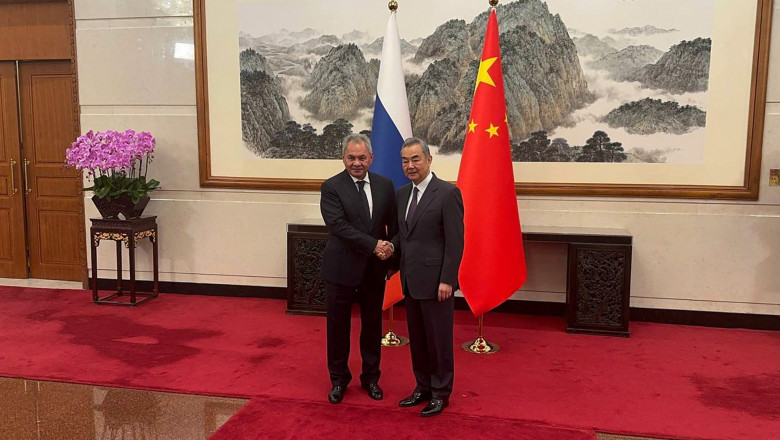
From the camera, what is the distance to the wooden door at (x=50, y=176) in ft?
22.5

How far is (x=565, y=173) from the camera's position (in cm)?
564

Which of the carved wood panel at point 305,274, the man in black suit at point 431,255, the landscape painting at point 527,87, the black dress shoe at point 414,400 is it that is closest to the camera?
the man in black suit at point 431,255

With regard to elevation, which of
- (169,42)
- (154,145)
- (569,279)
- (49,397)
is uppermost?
(169,42)

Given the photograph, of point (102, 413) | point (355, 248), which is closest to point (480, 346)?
point (355, 248)

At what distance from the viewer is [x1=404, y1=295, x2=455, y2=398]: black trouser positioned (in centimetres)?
354

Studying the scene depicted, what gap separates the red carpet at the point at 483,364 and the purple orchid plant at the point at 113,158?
1.10 m

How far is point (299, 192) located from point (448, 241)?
118 inches

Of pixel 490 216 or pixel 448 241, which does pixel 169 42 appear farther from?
pixel 448 241

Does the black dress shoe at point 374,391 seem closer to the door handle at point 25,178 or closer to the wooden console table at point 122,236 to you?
the wooden console table at point 122,236

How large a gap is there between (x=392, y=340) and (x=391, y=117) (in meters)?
1.70

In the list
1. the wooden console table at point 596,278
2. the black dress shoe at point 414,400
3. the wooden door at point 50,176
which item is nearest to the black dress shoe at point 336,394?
the black dress shoe at point 414,400

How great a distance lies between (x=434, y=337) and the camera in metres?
3.55

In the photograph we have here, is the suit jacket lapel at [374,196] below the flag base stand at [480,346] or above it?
above

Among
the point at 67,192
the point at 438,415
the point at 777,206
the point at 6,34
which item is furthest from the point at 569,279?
the point at 6,34
